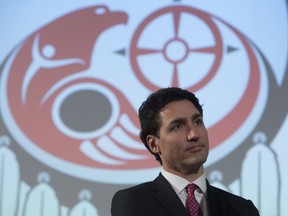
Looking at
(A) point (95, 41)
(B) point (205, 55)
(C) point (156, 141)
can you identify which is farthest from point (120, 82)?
(C) point (156, 141)

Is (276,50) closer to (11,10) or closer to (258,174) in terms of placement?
(258,174)

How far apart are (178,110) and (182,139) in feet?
0.34

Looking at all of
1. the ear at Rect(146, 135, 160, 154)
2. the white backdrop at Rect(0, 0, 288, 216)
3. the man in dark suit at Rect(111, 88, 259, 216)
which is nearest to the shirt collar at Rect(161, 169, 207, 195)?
the man in dark suit at Rect(111, 88, 259, 216)

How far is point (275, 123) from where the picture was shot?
271 cm

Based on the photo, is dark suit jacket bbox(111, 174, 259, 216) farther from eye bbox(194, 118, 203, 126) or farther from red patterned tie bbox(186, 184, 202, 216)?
eye bbox(194, 118, 203, 126)

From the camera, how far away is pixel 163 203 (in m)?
1.42

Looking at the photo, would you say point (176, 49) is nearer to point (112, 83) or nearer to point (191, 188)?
point (112, 83)

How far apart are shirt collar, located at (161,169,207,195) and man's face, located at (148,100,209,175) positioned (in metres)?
0.02

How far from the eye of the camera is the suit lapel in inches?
54.7

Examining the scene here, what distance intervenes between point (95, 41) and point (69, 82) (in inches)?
10.6

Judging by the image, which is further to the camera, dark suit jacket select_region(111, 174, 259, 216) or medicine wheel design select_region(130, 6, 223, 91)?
medicine wheel design select_region(130, 6, 223, 91)

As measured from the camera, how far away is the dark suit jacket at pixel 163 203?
139 cm

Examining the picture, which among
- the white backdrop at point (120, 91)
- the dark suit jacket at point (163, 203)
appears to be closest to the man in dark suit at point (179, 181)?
the dark suit jacket at point (163, 203)

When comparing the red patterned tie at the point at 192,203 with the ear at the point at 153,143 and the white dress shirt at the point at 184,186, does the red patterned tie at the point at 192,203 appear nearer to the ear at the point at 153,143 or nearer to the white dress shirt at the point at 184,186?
the white dress shirt at the point at 184,186
